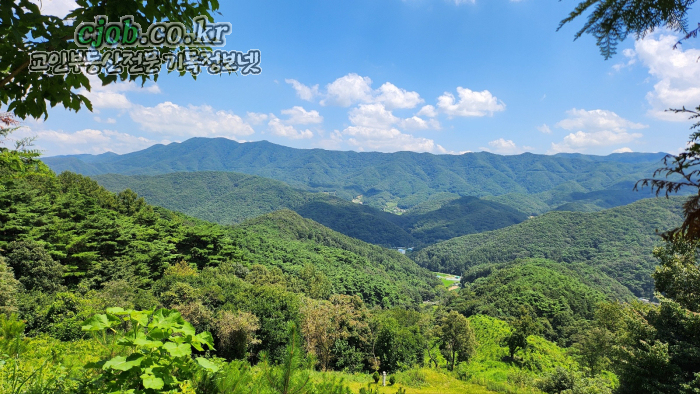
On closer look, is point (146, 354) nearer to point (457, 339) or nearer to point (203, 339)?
point (203, 339)

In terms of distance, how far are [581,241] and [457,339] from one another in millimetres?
134925

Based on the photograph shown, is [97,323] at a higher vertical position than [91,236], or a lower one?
higher

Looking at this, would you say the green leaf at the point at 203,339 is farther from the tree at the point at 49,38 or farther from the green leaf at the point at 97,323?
the tree at the point at 49,38

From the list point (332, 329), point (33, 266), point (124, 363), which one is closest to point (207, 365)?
point (124, 363)

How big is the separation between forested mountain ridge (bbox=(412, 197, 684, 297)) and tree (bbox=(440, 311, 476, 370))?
10783 centimetres

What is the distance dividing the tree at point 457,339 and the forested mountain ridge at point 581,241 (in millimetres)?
107830

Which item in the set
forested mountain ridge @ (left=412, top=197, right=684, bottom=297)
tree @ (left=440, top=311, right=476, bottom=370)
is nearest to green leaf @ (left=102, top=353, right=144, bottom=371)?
tree @ (left=440, top=311, right=476, bottom=370)

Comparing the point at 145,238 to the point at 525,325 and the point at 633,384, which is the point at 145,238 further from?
the point at 525,325

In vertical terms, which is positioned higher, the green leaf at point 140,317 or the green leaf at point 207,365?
the green leaf at point 140,317

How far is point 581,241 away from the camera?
420ft

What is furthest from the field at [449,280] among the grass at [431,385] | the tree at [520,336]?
the grass at [431,385]

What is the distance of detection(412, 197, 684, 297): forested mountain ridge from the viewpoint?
114m

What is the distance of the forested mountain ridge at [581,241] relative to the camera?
11418cm

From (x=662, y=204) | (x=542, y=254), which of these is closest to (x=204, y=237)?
(x=542, y=254)
